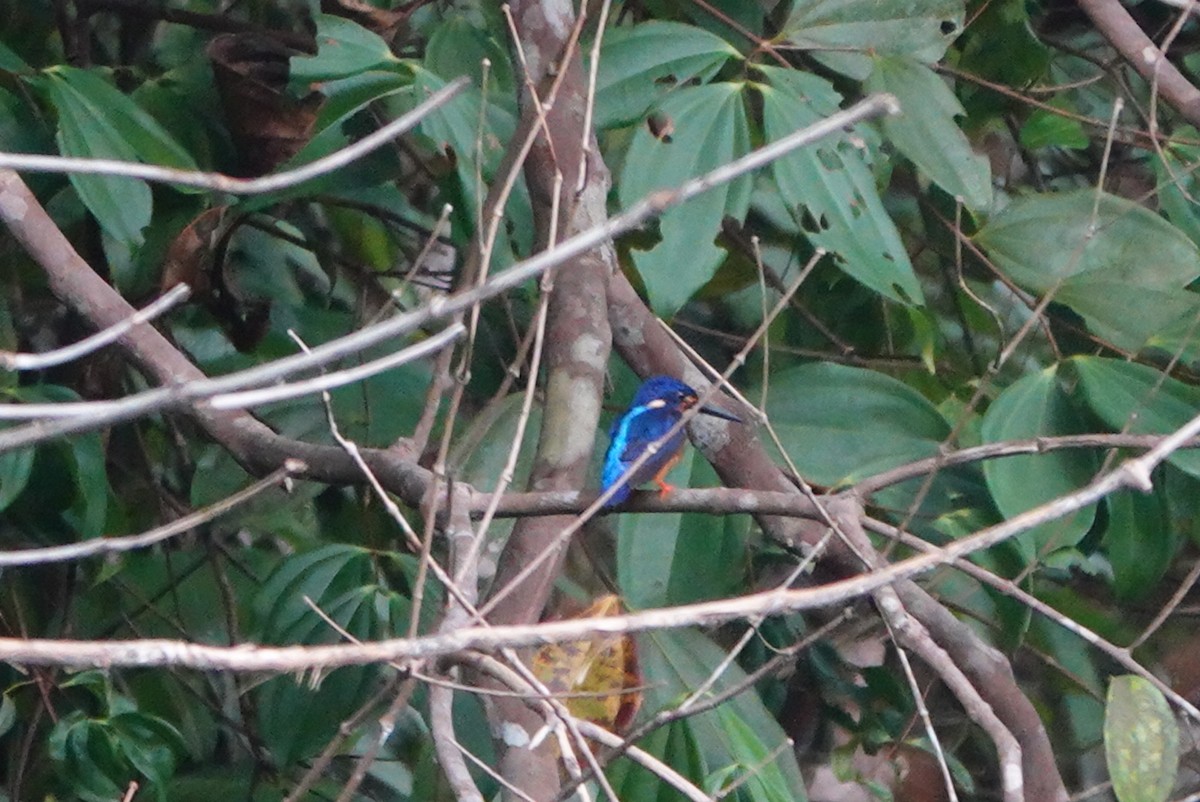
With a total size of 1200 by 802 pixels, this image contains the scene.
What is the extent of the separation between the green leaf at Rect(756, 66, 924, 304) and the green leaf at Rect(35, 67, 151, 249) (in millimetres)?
823

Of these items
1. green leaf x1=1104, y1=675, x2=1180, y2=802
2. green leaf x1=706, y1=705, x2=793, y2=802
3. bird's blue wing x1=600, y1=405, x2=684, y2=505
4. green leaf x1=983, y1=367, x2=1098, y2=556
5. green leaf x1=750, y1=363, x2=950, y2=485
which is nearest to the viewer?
green leaf x1=1104, y1=675, x2=1180, y2=802

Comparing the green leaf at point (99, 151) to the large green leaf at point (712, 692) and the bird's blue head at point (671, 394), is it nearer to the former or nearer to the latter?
the bird's blue head at point (671, 394)

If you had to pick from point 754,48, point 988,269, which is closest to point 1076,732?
point 988,269

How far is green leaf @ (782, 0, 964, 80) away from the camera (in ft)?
6.70

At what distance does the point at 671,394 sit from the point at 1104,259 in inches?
30.1

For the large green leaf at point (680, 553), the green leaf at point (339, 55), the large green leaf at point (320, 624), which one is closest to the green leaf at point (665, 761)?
the large green leaf at point (680, 553)

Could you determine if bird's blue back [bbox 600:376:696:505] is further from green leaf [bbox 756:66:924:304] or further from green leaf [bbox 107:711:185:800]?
green leaf [bbox 107:711:185:800]

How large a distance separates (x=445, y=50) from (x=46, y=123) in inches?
23.1

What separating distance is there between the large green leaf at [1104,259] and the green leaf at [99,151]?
121cm

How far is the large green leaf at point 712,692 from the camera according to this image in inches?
69.7

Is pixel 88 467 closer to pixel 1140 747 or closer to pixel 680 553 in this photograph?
pixel 680 553

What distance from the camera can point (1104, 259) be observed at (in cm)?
208

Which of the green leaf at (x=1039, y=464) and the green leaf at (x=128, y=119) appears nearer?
the green leaf at (x=1039, y=464)

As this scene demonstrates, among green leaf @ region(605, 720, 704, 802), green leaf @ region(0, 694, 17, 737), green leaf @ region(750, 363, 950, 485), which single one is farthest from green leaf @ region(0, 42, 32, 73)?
green leaf @ region(605, 720, 704, 802)
